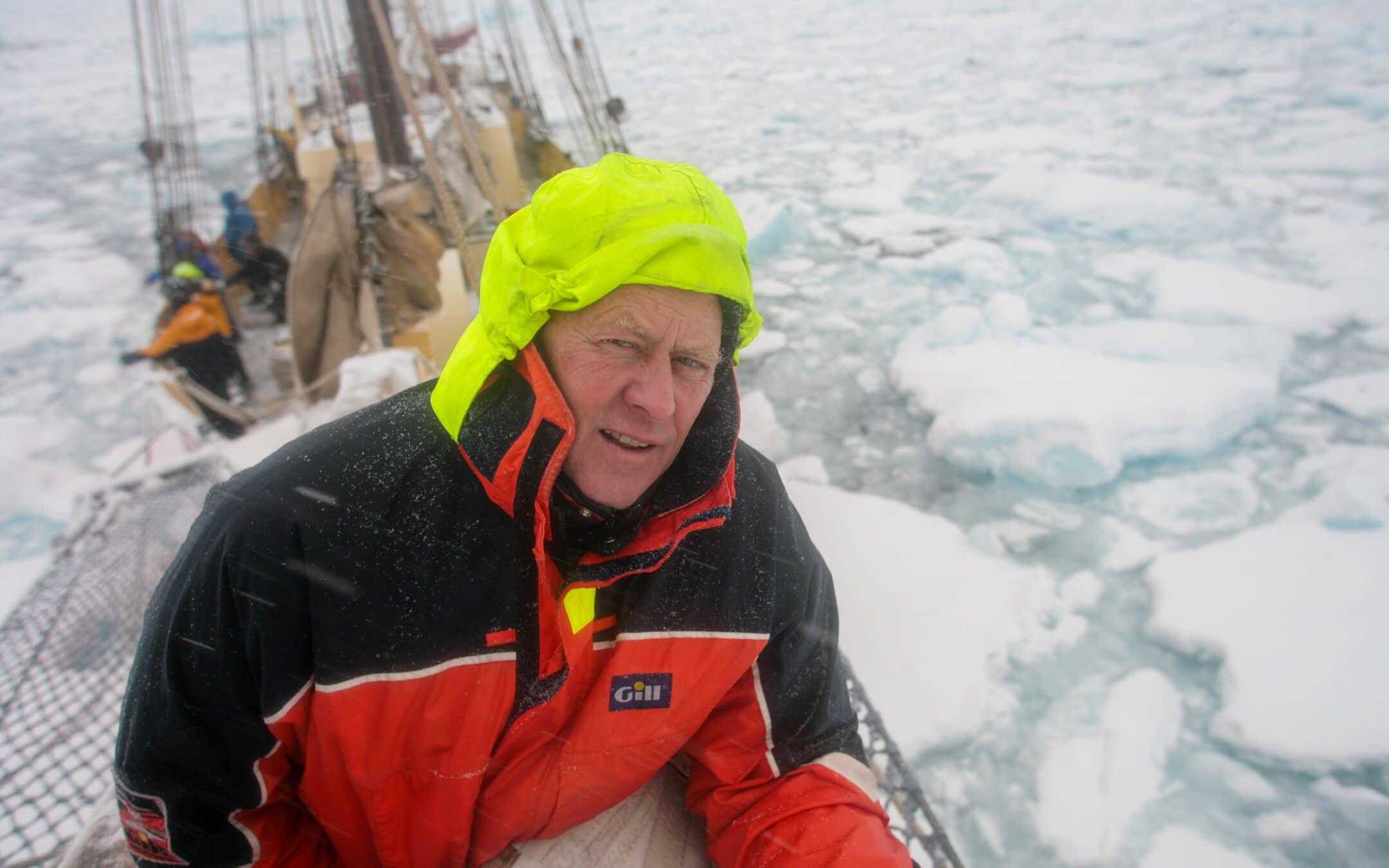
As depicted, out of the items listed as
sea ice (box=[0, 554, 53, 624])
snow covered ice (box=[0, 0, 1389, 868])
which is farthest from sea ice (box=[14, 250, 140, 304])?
sea ice (box=[0, 554, 53, 624])

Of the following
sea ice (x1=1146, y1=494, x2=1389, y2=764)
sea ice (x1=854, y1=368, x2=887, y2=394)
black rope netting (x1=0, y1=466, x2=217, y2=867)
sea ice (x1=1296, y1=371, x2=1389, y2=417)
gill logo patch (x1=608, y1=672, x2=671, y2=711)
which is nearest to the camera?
Answer: gill logo patch (x1=608, y1=672, x2=671, y2=711)

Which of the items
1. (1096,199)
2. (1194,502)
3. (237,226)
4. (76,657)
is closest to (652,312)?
(76,657)

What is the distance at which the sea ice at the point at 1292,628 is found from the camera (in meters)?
2.39

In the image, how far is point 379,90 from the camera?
5617 millimetres

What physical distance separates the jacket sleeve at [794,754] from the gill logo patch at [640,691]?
0.20 meters

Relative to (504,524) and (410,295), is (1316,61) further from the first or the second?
(504,524)

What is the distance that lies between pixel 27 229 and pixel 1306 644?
45.7 ft

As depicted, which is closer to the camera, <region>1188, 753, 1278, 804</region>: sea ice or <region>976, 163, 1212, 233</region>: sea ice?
<region>1188, 753, 1278, 804</region>: sea ice

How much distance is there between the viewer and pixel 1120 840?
219cm

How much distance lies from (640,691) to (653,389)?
55 cm

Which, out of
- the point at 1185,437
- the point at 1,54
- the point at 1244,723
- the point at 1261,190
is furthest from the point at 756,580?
the point at 1,54

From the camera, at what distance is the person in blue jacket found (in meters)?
7.00

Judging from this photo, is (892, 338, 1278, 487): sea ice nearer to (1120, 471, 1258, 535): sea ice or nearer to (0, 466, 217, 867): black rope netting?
(1120, 471, 1258, 535): sea ice

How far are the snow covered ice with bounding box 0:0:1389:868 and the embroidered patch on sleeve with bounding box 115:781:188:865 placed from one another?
208cm
